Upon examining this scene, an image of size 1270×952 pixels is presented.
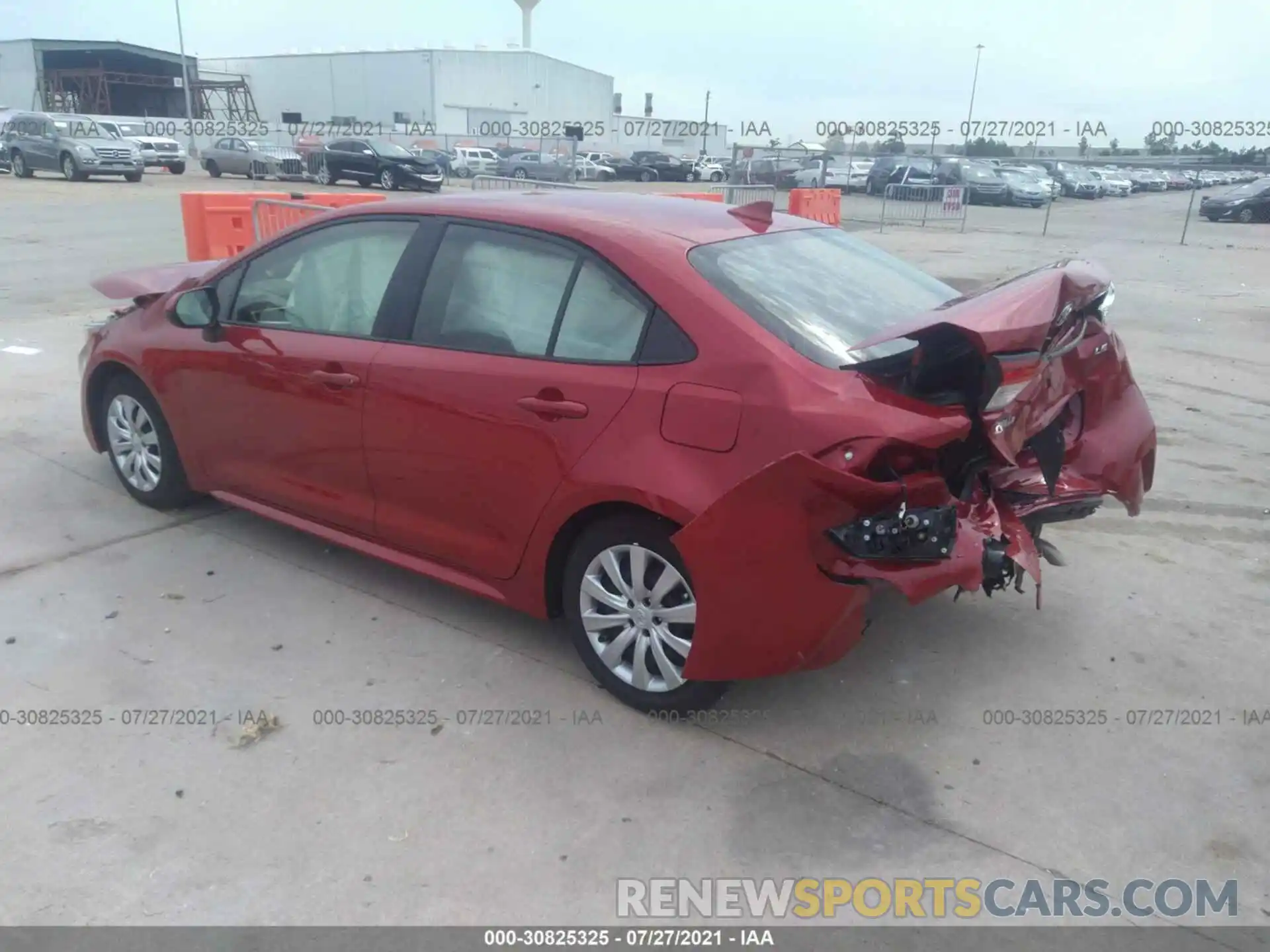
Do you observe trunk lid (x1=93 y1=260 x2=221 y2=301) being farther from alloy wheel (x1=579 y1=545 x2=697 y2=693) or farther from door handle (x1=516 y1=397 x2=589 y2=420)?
alloy wheel (x1=579 y1=545 x2=697 y2=693)

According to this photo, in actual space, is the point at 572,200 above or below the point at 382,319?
above

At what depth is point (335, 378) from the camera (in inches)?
161

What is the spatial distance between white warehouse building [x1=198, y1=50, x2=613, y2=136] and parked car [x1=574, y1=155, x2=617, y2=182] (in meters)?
23.2

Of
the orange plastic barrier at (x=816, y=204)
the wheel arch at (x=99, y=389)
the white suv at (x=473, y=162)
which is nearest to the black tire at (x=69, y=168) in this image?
the white suv at (x=473, y=162)

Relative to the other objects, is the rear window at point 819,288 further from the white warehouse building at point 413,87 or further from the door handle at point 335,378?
the white warehouse building at point 413,87

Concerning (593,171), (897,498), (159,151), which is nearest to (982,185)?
(593,171)

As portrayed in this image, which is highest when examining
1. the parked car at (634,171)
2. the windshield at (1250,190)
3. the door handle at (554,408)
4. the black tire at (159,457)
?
the door handle at (554,408)

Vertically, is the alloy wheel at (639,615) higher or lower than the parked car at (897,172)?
lower

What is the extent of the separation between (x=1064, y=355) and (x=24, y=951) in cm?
361

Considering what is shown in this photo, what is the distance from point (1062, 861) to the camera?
2912 millimetres

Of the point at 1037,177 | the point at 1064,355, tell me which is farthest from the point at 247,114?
the point at 1064,355

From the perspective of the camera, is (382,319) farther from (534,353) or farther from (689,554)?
(689,554)

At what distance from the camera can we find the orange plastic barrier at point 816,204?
1644 cm

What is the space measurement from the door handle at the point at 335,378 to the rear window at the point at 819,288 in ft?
4.72
